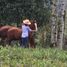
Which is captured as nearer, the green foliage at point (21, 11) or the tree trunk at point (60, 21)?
the tree trunk at point (60, 21)

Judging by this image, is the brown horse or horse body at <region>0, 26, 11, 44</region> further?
horse body at <region>0, 26, 11, 44</region>

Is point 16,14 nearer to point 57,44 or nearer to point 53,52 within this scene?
point 57,44

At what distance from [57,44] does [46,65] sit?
941cm

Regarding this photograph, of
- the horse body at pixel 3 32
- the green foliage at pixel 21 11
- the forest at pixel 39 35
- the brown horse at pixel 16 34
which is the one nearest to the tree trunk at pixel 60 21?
the forest at pixel 39 35

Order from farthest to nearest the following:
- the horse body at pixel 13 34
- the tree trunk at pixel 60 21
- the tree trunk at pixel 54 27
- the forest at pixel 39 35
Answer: the horse body at pixel 13 34, the tree trunk at pixel 54 27, the tree trunk at pixel 60 21, the forest at pixel 39 35

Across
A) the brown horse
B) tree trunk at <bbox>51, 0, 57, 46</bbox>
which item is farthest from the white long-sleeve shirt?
tree trunk at <bbox>51, 0, 57, 46</bbox>

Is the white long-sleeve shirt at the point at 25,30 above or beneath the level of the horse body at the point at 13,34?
above

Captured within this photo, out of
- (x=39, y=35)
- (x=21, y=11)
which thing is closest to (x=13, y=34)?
(x=39, y=35)

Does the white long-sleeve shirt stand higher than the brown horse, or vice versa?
the white long-sleeve shirt

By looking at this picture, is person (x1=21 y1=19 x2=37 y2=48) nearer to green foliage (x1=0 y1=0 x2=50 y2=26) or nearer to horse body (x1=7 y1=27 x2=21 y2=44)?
horse body (x1=7 y1=27 x2=21 y2=44)

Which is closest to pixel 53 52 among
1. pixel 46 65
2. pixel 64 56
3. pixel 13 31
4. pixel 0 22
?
pixel 64 56

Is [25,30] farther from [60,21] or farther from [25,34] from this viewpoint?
[60,21]

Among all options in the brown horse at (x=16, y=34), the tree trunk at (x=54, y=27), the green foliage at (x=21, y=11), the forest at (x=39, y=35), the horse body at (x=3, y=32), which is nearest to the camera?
the forest at (x=39, y=35)

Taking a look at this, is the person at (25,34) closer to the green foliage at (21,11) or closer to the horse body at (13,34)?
the horse body at (13,34)
